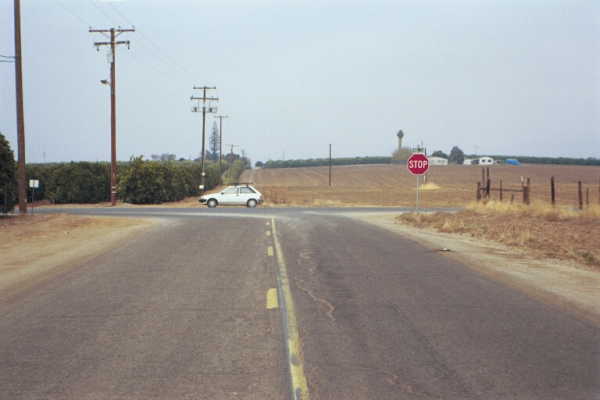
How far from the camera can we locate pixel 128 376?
5082 mm

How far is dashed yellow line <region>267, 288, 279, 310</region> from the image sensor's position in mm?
7855

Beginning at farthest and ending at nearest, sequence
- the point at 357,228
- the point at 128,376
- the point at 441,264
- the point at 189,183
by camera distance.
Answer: the point at 189,183 → the point at 357,228 → the point at 441,264 → the point at 128,376

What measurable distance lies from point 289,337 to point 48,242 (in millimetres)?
13041

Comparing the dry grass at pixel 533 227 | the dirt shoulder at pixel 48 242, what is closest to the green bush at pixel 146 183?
the dirt shoulder at pixel 48 242

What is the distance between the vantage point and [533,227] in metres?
20.5

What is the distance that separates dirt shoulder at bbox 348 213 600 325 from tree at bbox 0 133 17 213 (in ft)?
58.8

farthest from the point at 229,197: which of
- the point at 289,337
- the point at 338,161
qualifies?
the point at 338,161

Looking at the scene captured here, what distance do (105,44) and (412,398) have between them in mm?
39994

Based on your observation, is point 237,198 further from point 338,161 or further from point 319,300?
point 338,161

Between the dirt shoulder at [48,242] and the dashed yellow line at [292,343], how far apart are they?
4.41 m

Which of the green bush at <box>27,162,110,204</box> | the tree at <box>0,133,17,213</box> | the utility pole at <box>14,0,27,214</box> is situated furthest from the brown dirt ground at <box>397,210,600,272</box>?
the green bush at <box>27,162,110,204</box>

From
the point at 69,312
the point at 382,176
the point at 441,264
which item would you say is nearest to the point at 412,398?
the point at 69,312

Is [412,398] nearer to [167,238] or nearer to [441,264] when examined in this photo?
[441,264]

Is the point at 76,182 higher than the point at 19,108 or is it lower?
lower
